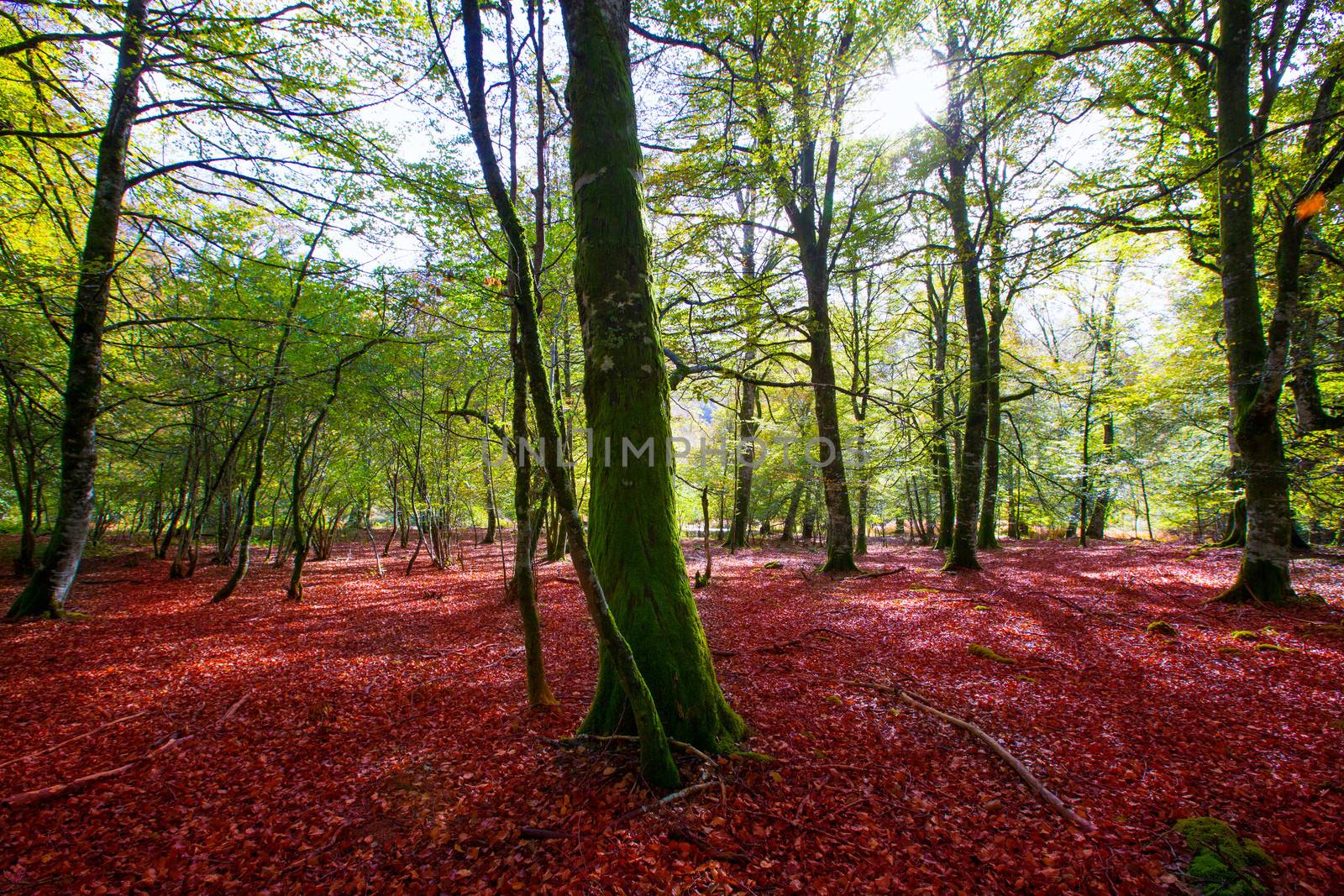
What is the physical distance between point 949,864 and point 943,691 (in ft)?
6.80

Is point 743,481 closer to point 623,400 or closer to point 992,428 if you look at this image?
point 992,428

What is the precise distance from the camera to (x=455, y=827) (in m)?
2.67

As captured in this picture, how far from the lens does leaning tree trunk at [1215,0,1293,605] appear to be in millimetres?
5953

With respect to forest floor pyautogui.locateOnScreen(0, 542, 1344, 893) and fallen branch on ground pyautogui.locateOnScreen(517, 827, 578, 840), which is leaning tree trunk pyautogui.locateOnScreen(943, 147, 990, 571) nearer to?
forest floor pyautogui.locateOnScreen(0, 542, 1344, 893)

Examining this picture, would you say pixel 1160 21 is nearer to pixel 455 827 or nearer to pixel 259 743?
pixel 455 827

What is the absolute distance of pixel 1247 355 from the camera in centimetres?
621

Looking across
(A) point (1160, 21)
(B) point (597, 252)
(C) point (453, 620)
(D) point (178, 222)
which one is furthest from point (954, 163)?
(D) point (178, 222)

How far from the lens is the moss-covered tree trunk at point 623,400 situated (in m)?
3.21

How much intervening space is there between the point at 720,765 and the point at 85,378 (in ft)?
32.1

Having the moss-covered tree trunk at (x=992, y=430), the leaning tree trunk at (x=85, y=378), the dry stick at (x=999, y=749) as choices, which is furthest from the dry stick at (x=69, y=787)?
the moss-covered tree trunk at (x=992, y=430)

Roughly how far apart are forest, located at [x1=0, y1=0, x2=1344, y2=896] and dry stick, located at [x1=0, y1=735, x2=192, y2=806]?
0.03m

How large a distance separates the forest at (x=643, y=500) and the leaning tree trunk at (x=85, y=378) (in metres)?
0.05

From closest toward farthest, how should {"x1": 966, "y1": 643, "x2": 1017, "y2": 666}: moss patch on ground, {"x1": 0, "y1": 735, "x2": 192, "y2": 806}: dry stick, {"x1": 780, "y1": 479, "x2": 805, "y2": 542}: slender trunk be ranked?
{"x1": 0, "y1": 735, "x2": 192, "y2": 806}: dry stick, {"x1": 966, "y1": 643, "x2": 1017, "y2": 666}: moss patch on ground, {"x1": 780, "y1": 479, "x2": 805, "y2": 542}: slender trunk

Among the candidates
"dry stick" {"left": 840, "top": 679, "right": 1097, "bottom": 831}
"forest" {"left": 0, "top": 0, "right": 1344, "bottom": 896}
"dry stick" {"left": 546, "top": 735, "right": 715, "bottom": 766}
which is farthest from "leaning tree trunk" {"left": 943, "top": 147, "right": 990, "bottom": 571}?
"dry stick" {"left": 546, "top": 735, "right": 715, "bottom": 766}
